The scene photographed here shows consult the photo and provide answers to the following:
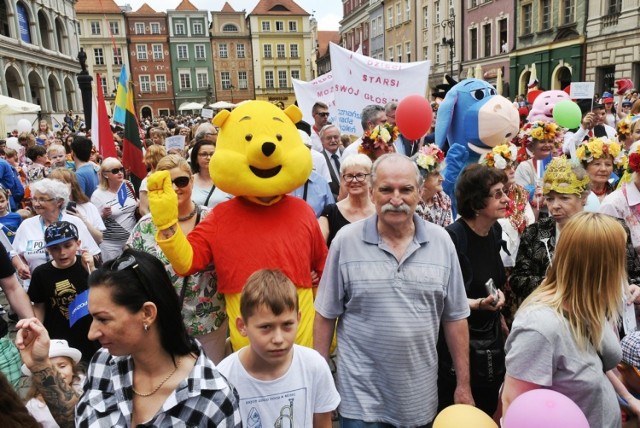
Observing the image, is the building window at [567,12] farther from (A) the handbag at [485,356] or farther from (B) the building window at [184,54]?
(B) the building window at [184,54]

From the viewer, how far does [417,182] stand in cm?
231

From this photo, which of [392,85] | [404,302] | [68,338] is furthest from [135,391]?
[392,85]

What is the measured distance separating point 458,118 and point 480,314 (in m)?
2.92

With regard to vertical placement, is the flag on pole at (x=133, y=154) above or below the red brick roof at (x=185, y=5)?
below

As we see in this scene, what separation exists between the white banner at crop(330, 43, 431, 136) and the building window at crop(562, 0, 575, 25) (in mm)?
21999

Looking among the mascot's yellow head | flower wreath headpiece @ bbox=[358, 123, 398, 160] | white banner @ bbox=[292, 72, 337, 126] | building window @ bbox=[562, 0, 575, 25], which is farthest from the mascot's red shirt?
building window @ bbox=[562, 0, 575, 25]

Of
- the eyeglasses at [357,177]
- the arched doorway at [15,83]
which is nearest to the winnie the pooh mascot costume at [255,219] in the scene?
the eyeglasses at [357,177]

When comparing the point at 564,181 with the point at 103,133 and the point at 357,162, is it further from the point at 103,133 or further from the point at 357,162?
the point at 103,133

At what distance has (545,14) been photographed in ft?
87.1

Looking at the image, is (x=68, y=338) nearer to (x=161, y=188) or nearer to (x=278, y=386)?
(x=161, y=188)

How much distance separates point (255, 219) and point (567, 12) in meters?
27.6

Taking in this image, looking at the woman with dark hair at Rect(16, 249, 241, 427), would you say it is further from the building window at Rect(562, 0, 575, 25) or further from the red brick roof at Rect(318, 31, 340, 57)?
the red brick roof at Rect(318, 31, 340, 57)

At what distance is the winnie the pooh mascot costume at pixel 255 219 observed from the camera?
2691mm

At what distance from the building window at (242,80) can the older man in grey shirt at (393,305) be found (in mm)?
64479
